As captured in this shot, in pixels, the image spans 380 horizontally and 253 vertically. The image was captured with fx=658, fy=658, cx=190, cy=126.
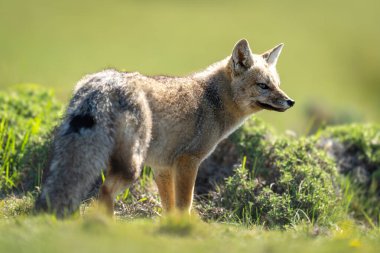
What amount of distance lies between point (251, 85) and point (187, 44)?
17306 mm

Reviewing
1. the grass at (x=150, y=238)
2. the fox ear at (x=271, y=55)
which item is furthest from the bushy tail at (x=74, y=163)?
the fox ear at (x=271, y=55)

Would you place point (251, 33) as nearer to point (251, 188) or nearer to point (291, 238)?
point (251, 188)

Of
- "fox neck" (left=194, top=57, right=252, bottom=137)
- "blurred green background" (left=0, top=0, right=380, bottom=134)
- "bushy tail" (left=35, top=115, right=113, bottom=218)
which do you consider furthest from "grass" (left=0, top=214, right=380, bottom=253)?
"blurred green background" (left=0, top=0, right=380, bottom=134)

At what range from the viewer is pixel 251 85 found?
29.5ft

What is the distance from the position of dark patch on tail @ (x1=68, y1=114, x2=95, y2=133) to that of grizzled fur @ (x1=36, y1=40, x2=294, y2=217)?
1 centimetres

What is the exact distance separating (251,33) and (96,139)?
20.9m

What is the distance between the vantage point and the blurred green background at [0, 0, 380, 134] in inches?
854

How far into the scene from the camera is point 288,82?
79.4 feet

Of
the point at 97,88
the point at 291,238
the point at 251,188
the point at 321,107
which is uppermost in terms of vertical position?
the point at 321,107

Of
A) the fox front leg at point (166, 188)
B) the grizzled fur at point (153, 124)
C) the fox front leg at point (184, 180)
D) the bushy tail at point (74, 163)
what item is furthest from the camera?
the fox front leg at point (166, 188)

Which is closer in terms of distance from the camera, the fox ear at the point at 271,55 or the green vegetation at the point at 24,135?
the green vegetation at the point at 24,135

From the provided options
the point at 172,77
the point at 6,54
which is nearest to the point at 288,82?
the point at 6,54

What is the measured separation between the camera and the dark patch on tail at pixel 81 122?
6.78m

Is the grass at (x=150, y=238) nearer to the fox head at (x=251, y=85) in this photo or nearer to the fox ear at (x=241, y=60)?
the fox head at (x=251, y=85)
